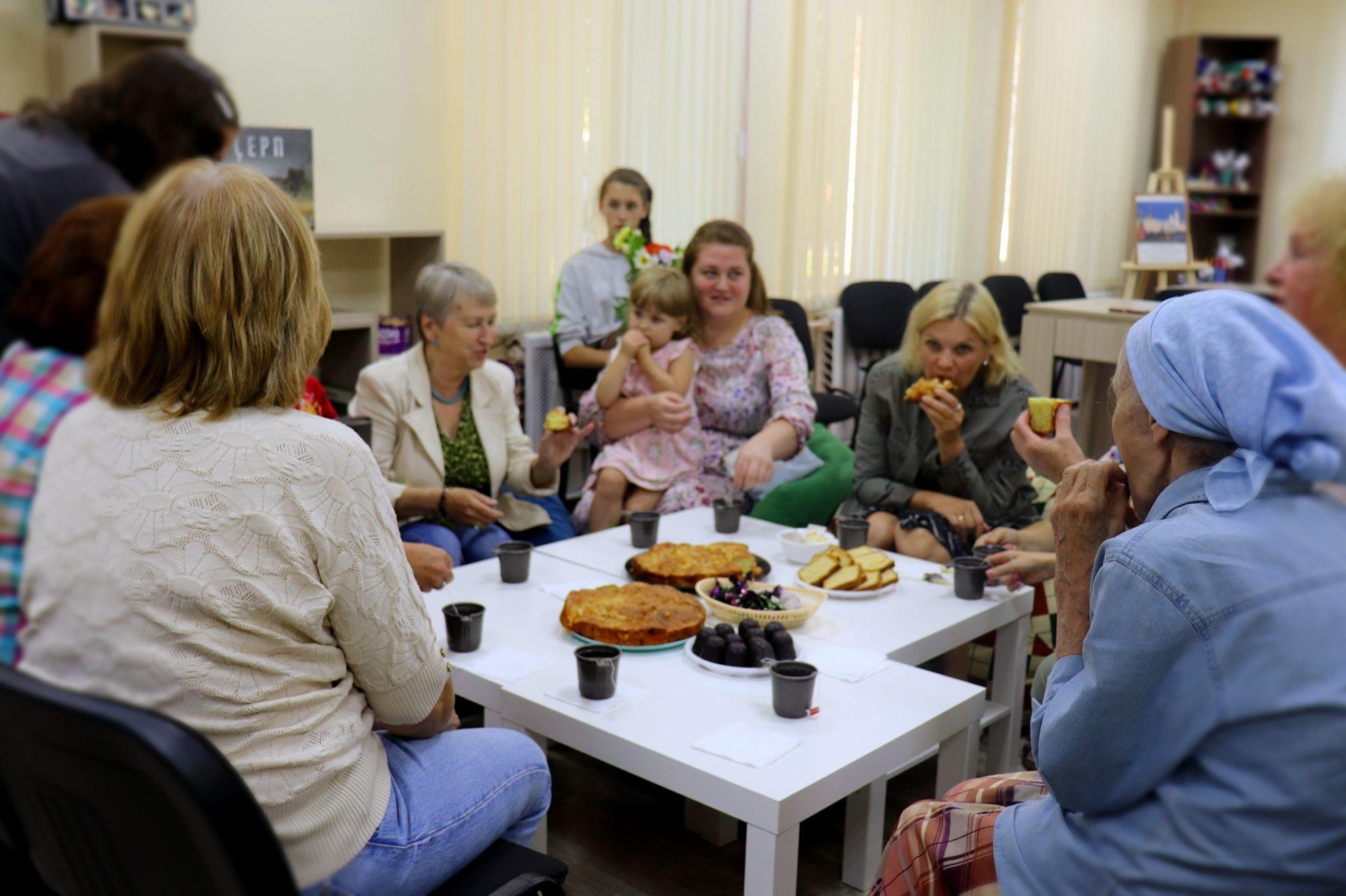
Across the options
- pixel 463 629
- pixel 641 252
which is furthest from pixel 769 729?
pixel 641 252

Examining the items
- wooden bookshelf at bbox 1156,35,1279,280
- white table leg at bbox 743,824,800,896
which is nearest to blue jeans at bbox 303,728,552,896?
white table leg at bbox 743,824,800,896

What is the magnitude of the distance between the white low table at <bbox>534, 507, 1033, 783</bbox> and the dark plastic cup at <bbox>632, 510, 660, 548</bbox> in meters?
0.03

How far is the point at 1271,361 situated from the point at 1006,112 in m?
6.66

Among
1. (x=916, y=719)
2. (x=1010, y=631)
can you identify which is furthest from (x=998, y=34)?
(x=916, y=719)

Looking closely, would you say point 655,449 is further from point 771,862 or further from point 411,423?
point 771,862

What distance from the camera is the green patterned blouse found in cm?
283

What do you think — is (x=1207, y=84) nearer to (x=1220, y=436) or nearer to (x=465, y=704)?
(x=465, y=704)

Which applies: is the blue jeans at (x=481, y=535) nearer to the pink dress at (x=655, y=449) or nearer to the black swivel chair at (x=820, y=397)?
the pink dress at (x=655, y=449)

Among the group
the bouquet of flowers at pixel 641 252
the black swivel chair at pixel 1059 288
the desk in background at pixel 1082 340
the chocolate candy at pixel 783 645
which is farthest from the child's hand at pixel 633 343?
the black swivel chair at pixel 1059 288

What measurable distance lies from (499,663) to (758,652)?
1.42ft

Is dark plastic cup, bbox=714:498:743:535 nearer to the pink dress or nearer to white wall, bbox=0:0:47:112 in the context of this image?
the pink dress

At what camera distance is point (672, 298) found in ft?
10.5

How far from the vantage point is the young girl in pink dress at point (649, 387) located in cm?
321

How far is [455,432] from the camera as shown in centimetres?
285
